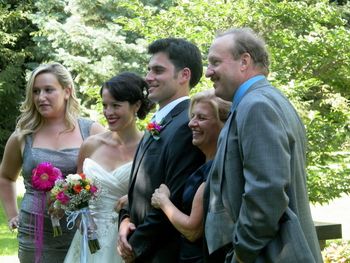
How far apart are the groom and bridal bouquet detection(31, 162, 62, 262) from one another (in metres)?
0.76

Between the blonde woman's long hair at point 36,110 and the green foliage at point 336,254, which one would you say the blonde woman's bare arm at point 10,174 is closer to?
the blonde woman's long hair at point 36,110

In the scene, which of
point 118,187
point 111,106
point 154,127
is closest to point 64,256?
point 118,187

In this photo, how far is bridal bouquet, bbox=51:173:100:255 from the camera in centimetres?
494

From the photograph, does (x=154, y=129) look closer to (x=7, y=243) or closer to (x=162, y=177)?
(x=162, y=177)

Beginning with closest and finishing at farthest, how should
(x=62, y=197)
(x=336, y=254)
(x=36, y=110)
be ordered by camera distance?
1. (x=62, y=197)
2. (x=36, y=110)
3. (x=336, y=254)

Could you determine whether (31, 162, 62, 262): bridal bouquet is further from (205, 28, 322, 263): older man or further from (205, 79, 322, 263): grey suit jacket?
(205, 79, 322, 263): grey suit jacket

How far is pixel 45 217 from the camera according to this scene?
5.41m

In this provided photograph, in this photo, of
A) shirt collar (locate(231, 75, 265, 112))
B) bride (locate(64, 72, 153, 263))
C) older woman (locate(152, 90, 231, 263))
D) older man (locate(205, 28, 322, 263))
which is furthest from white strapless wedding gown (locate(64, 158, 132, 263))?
shirt collar (locate(231, 75, 265, 112))

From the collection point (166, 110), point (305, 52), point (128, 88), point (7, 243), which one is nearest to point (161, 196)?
point (166, 110)

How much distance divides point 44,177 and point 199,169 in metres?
1.48

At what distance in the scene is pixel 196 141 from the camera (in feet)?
13.2

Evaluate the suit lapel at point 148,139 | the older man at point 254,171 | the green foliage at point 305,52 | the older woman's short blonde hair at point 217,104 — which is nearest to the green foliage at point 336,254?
the green foliage at point 305,52

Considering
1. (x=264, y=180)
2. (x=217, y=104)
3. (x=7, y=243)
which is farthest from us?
(x=7, y=243)

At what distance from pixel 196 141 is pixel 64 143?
72.1 inches
